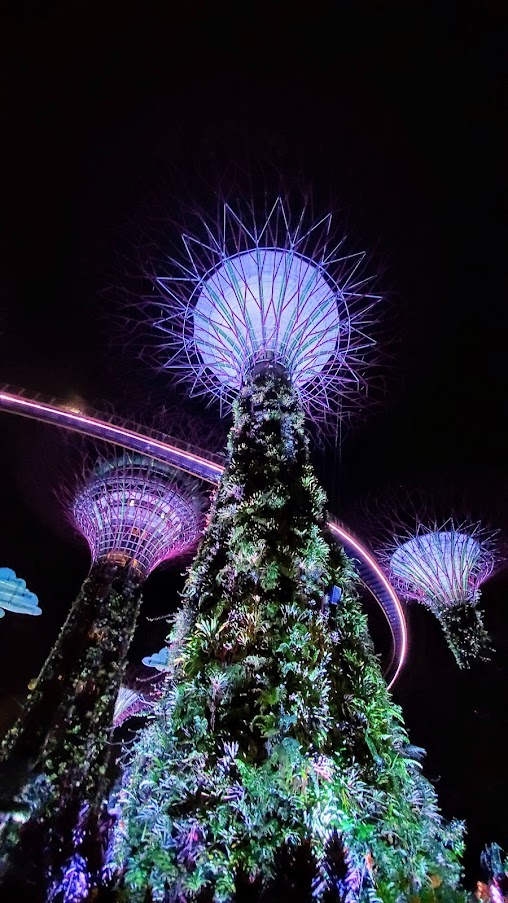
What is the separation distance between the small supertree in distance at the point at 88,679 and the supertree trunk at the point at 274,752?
435cm

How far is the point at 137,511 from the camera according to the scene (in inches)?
703

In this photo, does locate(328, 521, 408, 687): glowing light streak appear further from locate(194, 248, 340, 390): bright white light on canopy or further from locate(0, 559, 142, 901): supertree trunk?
locate(194, 248, 340, 390): bright white light on canopy

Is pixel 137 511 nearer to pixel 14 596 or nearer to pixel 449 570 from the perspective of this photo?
pixel 14 596

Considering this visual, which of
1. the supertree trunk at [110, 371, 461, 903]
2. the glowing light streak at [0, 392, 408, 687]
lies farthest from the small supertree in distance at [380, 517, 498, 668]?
the supertree trunk at [110, 371, 461, 903]

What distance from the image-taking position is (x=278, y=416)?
7836mm

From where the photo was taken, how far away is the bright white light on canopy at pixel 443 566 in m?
18.0

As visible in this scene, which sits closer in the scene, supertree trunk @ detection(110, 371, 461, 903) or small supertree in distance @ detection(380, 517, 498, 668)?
supertree trunk @ detection(110, 371, 461, 903)

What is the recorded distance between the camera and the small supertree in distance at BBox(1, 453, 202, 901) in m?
10.9

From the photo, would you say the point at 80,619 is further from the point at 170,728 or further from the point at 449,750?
the point at 449,750

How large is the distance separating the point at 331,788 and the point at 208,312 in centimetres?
921

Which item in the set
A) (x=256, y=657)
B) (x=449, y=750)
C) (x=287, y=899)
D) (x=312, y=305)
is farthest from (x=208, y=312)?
(x=449, y=750)

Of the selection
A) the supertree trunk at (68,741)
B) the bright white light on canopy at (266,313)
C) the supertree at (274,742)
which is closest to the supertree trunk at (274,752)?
the supertree at (274,742)

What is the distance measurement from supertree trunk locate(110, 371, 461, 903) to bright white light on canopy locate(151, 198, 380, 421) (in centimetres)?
494

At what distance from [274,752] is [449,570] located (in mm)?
15997
